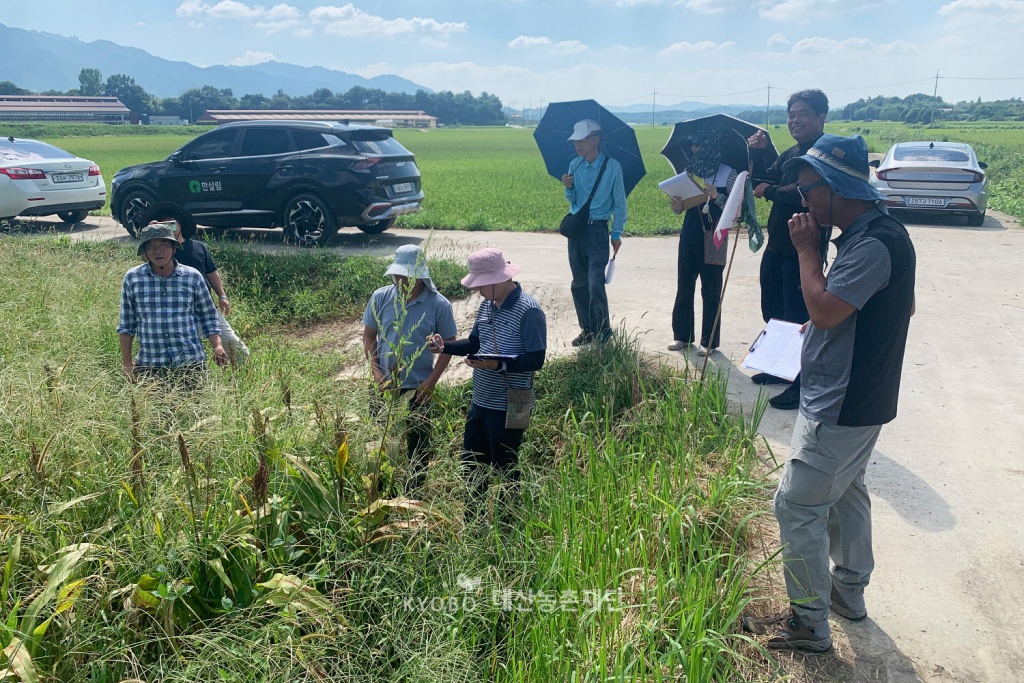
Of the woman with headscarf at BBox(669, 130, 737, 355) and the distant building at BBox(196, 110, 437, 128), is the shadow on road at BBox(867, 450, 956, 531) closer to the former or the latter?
the woman with headscarf at BBox(669, 130, 737, 355)

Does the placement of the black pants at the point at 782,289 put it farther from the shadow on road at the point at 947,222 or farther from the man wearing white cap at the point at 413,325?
the shadow on road at the point at 947,222

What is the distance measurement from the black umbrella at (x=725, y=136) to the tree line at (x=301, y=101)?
132 meters

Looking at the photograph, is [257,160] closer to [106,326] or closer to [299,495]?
[106,326]

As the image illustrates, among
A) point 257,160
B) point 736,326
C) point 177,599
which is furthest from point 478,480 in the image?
point 257,160

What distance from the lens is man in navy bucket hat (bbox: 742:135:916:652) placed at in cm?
283

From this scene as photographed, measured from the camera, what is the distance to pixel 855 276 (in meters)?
2.78

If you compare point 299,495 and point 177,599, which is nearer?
point 177,599

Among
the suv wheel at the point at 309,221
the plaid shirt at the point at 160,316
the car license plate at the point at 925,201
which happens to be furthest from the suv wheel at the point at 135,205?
the car license plate at the point at 925,201

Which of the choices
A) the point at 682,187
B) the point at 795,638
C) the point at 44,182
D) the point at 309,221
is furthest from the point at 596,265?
the point at 44,182

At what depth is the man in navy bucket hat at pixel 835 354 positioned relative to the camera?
283 cm

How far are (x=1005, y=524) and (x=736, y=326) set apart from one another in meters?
3.75

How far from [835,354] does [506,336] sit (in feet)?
5.89

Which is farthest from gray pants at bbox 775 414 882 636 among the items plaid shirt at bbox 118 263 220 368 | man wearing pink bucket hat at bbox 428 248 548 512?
plaid shirt at bbox 118 263 220 368

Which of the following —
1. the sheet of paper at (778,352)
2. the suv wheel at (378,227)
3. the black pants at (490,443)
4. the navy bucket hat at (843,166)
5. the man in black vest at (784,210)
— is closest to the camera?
the navy bucket hat at (843,166)
